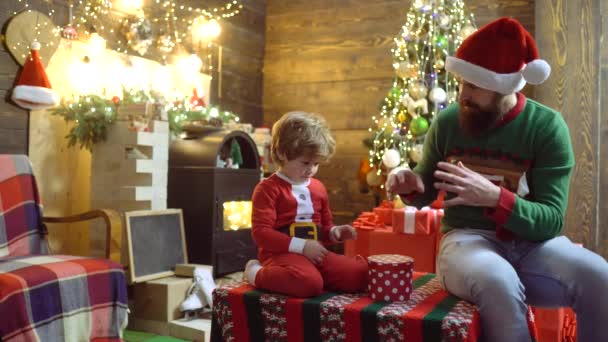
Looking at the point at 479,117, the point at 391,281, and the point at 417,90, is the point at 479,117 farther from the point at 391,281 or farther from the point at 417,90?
the point at 417,90

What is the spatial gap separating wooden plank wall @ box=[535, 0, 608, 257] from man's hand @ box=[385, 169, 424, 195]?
6.84ft

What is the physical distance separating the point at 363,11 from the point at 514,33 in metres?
3.54

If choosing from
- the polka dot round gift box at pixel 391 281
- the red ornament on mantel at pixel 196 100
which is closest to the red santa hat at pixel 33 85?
the red ornament on mantel at pixel 196 100

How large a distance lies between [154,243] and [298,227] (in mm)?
1459

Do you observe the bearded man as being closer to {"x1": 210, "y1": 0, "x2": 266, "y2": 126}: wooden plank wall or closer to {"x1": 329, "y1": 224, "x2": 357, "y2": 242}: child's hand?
{"x1": 329, "y1": 224, "x2": 357, "y2": 242}: child's hand

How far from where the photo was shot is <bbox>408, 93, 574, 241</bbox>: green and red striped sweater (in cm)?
156

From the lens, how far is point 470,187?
1513 millimetres

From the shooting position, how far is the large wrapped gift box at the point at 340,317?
141 centimetres

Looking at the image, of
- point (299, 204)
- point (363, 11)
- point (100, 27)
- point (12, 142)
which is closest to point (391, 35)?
point (363, 11)

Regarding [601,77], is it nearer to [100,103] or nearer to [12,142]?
[100,103]

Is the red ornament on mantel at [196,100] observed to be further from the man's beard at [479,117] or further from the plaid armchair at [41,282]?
the man's beard at [479,117]

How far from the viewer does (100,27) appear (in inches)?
142

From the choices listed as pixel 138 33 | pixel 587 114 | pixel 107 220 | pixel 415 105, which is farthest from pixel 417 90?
pixel 107 220

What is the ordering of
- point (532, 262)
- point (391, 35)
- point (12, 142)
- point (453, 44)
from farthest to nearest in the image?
point (391, 35) → point (453, 44) → point (12, 142) → point (532, 262)
